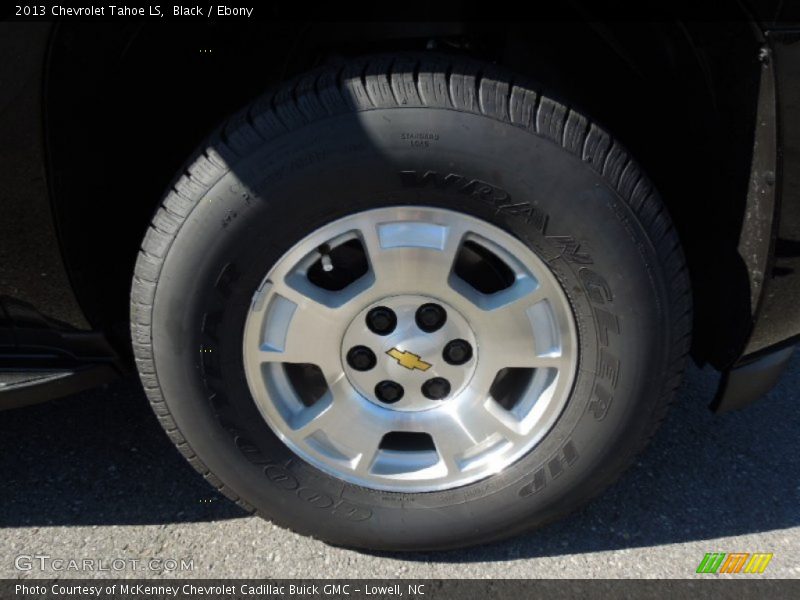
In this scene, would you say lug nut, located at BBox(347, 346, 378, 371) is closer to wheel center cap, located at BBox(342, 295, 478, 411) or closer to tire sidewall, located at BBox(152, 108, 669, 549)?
wheel center cap, located at BBox(342, 295, 478, 411)

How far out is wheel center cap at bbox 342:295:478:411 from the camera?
5.61ft

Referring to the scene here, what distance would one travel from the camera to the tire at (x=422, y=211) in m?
1.56

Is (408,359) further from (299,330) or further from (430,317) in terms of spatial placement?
(299,330)

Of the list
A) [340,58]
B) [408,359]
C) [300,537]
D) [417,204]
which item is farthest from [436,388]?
[340,58]

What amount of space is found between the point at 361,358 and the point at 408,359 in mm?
109

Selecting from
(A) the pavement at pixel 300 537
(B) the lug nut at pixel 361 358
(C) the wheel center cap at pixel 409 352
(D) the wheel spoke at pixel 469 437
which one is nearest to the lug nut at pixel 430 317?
(C) the wheel center cap at pixel 409 352

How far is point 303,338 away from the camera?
1718mm

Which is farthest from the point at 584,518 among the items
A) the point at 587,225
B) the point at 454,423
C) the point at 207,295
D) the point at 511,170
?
the point at 207,295

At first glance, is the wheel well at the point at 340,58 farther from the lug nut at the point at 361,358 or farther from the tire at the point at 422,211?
the lug nut at the point at 361,358

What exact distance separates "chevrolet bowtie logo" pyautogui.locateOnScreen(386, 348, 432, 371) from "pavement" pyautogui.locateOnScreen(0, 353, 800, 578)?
20.8 inches

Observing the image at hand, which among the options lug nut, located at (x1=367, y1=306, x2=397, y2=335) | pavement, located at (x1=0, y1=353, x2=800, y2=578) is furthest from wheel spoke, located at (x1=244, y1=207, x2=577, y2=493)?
pavement, located at (x1=0, y1=353, x2=800, y2=578)

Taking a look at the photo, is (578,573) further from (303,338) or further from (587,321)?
(303,338)

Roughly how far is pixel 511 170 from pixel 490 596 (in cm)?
101

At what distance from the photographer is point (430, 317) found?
171cm
